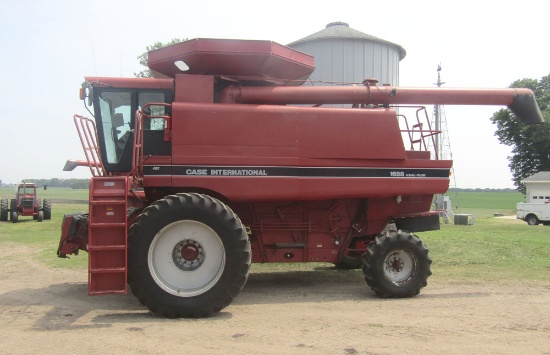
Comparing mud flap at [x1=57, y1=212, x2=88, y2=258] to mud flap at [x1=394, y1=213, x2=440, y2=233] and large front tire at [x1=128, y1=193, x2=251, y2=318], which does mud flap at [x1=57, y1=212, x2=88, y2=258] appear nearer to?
large front tire at [x1=128, y1=193, x2=251, y2=318]

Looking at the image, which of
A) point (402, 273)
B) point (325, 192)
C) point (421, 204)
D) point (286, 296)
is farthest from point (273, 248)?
point (421, 204)

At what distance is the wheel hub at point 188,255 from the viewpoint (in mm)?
7453

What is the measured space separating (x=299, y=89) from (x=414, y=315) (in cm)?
389

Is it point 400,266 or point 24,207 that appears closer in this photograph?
point 400,266

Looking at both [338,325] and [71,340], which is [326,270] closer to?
[338,325]

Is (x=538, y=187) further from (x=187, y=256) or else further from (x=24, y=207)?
(x=187, y=256)

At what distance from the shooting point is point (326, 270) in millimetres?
11219

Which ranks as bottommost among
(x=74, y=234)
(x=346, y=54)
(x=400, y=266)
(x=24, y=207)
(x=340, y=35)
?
(x=400, y=266)

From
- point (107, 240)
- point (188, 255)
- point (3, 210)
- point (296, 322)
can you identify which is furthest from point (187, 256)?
point (3, 210)

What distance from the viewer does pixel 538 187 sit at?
47.1 meters

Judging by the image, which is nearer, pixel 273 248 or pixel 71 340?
pixel 71 340

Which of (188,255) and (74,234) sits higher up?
(74,234)

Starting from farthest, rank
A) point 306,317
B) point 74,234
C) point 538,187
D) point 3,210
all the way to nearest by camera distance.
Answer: point 538,187 → point 3,210 → point 74,234 → point 306,317

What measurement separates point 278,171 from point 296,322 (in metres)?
2.30
